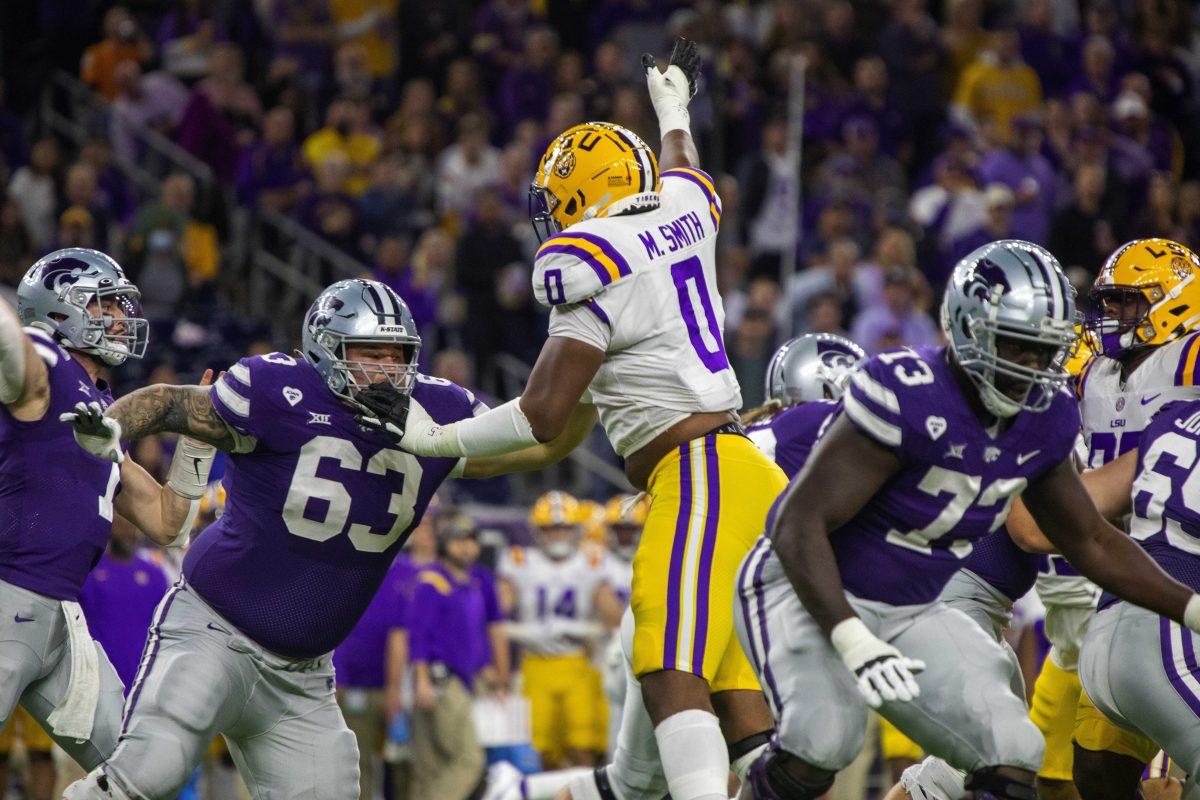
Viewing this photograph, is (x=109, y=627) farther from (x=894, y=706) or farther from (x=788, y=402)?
(x=894, y=706)

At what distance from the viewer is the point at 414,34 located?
564 inches

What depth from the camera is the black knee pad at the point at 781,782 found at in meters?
4.29

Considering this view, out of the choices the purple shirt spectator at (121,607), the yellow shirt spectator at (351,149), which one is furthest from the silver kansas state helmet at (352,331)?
the yellow shirt spectator at (351,149)

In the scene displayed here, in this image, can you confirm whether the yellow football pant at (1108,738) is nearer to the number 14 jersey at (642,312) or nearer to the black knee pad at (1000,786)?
the black knee pad at (1000,786)

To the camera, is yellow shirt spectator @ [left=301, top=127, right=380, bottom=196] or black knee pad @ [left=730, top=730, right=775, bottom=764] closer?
black knee pad @ [left=730, top=730, right=775, bottom=764]

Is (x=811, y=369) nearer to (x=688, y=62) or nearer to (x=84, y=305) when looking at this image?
(x=688, y=62)

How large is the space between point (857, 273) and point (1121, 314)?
256 inches

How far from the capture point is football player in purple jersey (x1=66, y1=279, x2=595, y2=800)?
529 centimetres

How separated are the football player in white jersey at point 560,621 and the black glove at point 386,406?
19.9 ft

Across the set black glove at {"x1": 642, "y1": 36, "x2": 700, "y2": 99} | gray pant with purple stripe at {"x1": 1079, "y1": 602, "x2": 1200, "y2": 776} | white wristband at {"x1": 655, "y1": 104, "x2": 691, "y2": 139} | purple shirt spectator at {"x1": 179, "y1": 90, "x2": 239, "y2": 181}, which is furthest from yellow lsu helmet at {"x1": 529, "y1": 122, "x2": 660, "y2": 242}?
purple shirt spectator at {"x1": 179, "y1": 90, "x2": 239, "y2": 181}

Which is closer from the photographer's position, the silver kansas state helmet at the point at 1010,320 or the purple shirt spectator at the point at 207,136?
the silver kansas state helmet at the point at 1010,320

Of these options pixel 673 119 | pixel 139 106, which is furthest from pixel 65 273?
pixel 139 106

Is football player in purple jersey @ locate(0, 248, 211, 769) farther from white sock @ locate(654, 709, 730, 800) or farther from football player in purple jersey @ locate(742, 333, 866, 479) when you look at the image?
football player in purple jersey @ locate(742, 333, 866, 479)

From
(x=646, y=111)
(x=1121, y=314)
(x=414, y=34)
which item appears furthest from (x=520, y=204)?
(x=1121, y=314)
